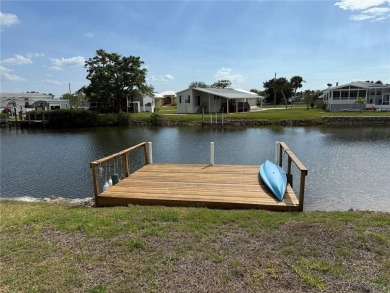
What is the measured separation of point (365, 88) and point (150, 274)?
45.7 m

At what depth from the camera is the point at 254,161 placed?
50.6ft

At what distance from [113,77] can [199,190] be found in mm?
39090

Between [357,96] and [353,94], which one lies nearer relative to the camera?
[357,96]

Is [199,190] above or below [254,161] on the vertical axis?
above

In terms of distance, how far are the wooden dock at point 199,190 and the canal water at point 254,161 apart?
256cm

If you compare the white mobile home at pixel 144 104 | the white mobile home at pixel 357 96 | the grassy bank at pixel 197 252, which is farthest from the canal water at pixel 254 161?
the white mobile home at pixel 144 104

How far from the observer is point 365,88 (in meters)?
40.8

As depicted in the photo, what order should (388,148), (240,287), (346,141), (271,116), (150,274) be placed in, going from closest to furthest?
1. (240,287)
2. (150,274)
3. (388,148)
4. (346,141)
5. (271,116)

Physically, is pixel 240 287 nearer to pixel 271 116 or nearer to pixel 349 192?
pixel 349 192

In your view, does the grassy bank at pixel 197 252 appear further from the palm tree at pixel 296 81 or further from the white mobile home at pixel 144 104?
the palm tree at pixel 296 81

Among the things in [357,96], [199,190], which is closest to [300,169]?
[199,190]

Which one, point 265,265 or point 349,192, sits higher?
point 265,265

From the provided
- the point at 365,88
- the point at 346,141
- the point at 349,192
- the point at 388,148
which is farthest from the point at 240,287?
the point at 365,88

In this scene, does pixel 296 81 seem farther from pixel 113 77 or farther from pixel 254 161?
pixel 254 161
